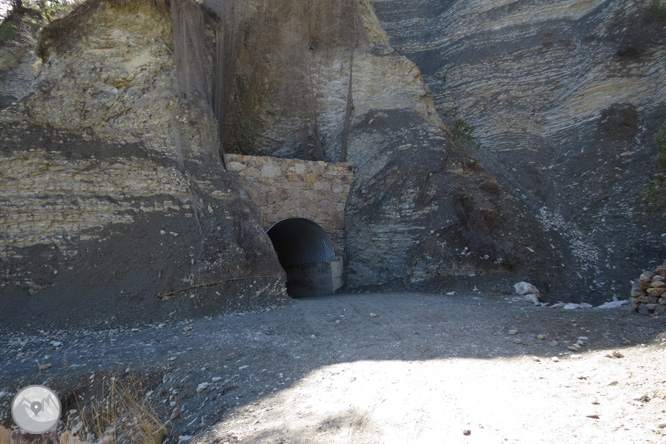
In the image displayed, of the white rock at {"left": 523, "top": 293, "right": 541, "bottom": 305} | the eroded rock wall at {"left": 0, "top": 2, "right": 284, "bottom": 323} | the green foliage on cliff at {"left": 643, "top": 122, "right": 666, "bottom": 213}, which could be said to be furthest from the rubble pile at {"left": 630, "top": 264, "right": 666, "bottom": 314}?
the eroded rock wall at {"left": 0, "top": 2, "right": 284, "bottom": 323}

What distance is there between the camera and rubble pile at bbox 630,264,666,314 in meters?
5.09

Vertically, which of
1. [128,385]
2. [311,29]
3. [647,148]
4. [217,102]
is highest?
[311,29]

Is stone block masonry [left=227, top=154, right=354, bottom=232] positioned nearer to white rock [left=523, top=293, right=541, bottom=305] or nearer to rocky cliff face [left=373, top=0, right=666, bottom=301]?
rocky cliff face [left=373, top=0, right=666, bottom=301]

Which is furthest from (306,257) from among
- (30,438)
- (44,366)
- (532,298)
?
(30,438)

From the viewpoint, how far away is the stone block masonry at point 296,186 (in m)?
10.1

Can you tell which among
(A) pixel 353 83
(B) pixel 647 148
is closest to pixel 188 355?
(A) pixel 353 83

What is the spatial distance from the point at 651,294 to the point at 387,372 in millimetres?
3726

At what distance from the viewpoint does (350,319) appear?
6.23 meters

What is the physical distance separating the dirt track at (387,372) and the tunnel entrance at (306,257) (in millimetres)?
3927

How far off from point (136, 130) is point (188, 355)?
509 cm

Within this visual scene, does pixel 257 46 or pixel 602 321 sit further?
pixel 257 46

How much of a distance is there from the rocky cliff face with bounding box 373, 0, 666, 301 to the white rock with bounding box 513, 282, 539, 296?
1.18 m

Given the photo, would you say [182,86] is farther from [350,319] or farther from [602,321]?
[602,321]

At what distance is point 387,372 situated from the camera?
391 cm
